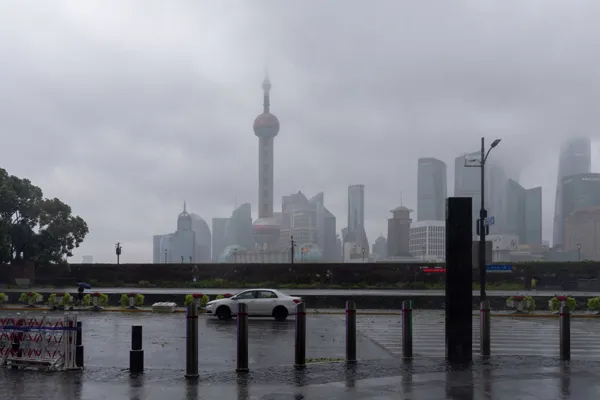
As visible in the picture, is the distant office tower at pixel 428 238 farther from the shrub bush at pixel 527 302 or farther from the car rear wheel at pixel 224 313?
the car rear wheel at pixel 224 313

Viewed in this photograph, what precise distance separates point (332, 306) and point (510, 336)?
44.4ft

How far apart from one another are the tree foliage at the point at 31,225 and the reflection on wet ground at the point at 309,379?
140 ft

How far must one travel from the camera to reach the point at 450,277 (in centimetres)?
1348

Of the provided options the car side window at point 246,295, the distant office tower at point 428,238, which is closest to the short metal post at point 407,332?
the car side window at point 246,295

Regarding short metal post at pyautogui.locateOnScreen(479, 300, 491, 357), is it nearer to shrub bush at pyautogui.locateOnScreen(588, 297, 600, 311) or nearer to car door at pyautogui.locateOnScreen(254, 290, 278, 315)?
car door at pyautogui.locateOnScreen(254, 290, 278, 315)

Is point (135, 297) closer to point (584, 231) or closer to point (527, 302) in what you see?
point (527, 302)

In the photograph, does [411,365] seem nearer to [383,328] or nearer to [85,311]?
[383,328]

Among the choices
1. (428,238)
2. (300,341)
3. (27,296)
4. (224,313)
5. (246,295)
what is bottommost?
(27,296)

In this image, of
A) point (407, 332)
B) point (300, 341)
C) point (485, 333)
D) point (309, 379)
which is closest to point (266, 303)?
point (407, 332)

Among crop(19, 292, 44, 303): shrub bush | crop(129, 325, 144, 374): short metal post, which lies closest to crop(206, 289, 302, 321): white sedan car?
crop(19, 292, 44, 303): shrub bush

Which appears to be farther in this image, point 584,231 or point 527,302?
point 584,231

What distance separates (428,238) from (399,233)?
11315mm

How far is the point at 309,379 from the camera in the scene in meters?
11.1

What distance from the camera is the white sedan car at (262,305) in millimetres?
25156
